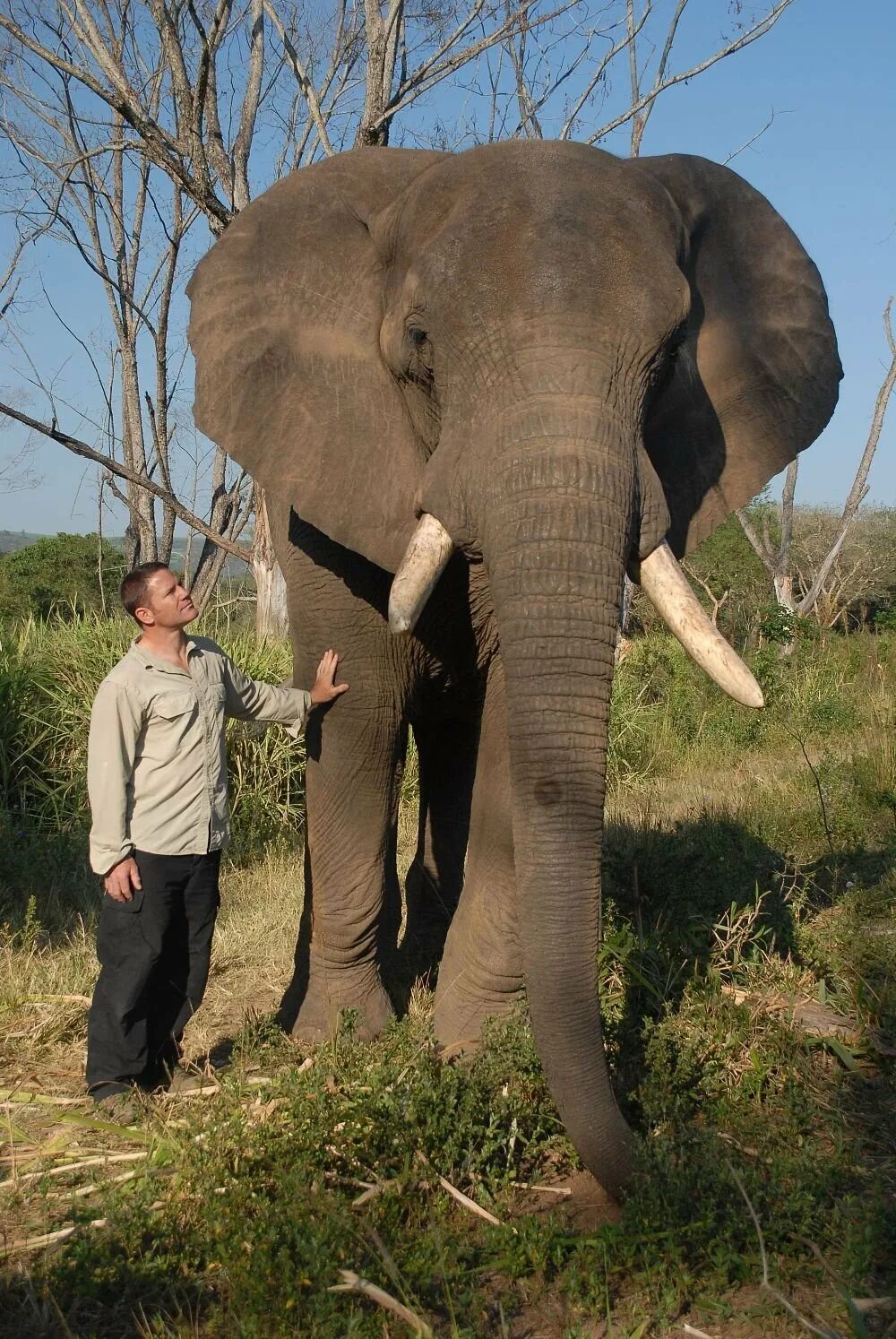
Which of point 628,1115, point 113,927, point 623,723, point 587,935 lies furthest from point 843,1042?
point 623,723

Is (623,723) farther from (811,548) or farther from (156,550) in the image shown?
(811,548)

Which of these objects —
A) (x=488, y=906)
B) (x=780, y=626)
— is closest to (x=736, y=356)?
(x=488, y=906)

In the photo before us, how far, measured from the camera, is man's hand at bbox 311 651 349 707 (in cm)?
488

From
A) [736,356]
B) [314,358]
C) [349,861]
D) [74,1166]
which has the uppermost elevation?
[736,356]

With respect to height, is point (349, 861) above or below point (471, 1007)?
above

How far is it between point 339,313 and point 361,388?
305mm

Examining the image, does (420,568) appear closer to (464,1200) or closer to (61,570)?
(464,1200)

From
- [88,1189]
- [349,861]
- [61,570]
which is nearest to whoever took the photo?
[88,1189]

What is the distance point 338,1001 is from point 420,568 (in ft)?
6.97

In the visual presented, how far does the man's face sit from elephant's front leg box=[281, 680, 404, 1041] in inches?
28.5

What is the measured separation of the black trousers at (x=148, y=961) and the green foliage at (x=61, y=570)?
1659cm

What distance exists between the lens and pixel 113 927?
14.7 feet

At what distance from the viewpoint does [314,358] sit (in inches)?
176

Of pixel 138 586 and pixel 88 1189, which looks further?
pixel 138 586
